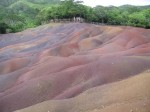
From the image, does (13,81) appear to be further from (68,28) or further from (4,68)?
(68,28)

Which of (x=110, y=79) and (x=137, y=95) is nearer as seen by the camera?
(x=137, y=95)

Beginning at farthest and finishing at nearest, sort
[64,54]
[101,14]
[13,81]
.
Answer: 1. [101,14]
2. [64,54]
3. [13,81]

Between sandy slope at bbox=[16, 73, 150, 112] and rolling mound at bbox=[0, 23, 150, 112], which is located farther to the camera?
rolling mound at bbox=[0, 23, 150, 112]

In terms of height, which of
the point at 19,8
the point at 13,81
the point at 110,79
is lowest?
the point at 19,8

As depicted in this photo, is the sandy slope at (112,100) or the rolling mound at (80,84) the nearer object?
the sandy slope at (112,100)

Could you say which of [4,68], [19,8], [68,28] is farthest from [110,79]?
[19,8]

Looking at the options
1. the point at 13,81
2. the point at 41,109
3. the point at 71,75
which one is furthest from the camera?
the point at 13,81

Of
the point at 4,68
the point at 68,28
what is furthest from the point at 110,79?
the point at 68,28

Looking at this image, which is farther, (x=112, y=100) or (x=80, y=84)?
(x=80, y=84)

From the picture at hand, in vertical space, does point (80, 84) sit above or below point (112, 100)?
below

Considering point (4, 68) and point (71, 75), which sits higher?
point (71, 75)
